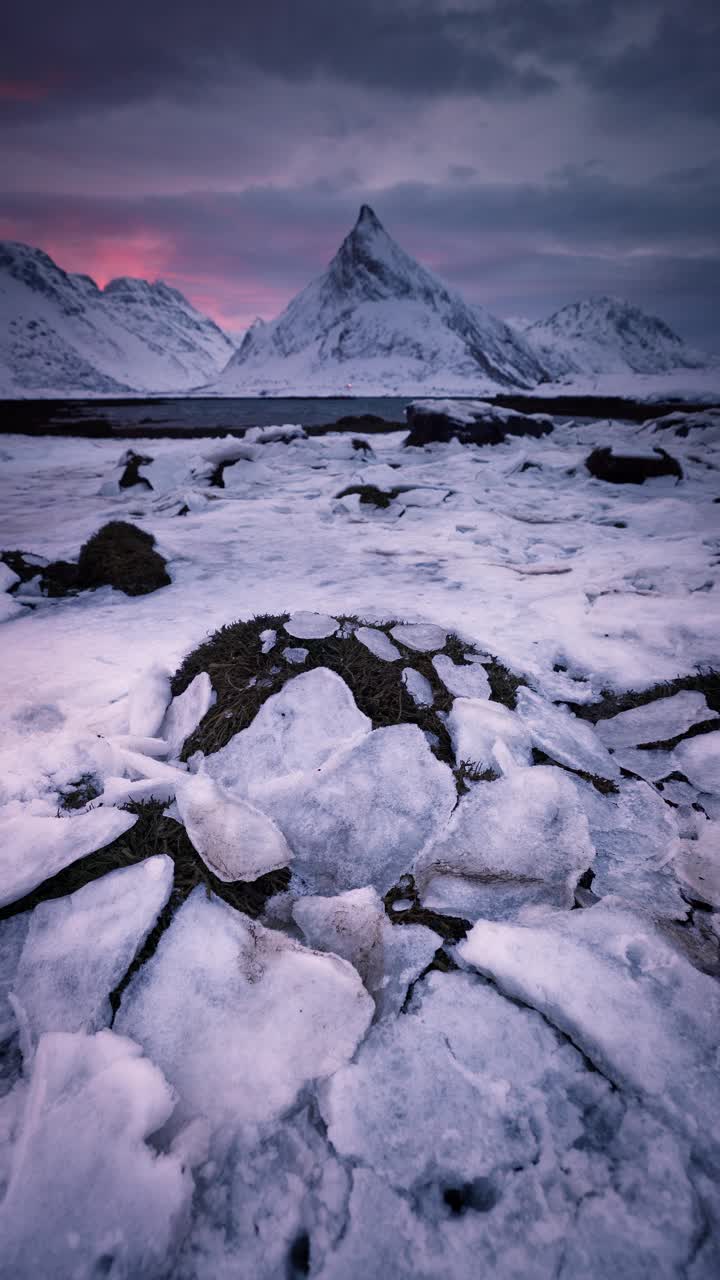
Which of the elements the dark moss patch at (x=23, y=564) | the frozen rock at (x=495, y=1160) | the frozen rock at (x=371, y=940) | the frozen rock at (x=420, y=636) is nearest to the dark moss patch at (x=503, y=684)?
the frozen rock at (x=420, y=636)

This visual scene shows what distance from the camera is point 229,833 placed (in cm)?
197

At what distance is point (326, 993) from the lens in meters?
1.51

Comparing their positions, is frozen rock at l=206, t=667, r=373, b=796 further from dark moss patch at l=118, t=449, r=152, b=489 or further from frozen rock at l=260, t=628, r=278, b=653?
dark moss patch at l=118, t=449, r=152, b=489

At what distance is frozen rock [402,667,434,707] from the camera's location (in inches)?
107

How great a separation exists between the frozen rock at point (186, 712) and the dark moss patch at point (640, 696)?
198cm

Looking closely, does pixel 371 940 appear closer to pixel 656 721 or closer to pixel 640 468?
pixel 656 721

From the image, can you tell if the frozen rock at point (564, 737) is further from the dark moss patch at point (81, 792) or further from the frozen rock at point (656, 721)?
the dark moss patch at point (81, 792)

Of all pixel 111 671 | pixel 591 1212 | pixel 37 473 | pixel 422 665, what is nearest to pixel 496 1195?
pixel 591 1212

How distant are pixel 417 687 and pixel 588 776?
2.87ft

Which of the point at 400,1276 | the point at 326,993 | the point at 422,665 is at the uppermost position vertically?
the point at 422,665

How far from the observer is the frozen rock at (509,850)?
188 centimetres

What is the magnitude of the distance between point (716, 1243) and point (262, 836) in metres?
1.45

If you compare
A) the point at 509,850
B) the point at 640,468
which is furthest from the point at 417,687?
the point at 640,468

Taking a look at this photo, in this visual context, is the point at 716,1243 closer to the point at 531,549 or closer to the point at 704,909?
A: the point at 704,909
